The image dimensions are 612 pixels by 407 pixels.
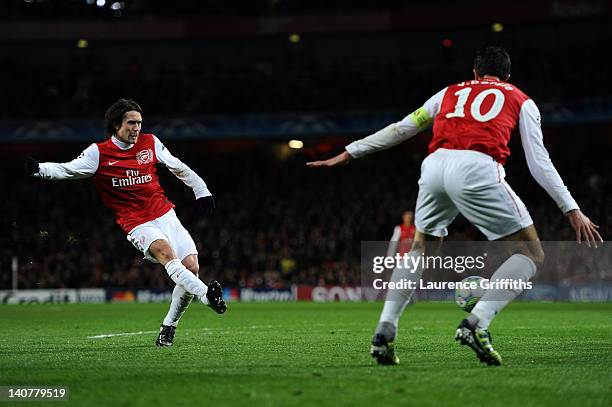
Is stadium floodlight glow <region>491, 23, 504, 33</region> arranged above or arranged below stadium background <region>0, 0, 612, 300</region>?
above

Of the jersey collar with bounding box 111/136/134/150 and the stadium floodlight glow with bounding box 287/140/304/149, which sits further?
the stadium floodlight glow with bounding box 287/140/304/149

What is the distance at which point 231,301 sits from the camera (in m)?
28.1

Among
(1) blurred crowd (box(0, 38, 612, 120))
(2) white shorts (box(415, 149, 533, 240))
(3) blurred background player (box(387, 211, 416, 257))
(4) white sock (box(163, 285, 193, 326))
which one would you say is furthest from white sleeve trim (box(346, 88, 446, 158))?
(1) blurred crowd (box(0, 38, 612, 120))

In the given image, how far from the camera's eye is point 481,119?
733cm

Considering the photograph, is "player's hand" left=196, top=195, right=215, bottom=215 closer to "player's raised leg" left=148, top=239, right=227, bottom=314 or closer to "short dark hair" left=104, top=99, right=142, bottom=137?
"player's raised leg" left=148, top=239, right=227, bottom=314

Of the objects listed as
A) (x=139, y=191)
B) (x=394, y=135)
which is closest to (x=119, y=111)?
(x=139, y=191)

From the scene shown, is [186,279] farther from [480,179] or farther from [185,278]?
[480,179]

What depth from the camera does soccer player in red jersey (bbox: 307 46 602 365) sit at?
23.4ft

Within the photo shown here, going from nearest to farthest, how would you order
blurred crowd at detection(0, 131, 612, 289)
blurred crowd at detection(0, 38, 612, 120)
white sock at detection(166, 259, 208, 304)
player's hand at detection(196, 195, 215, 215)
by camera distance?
white sock at detection(166, 259, 208, 304) → player's hand at detection(196, 195, 215, 215) → blurred crowd at detection(0, 131, 612, 289) → blurred crowd at detection(0, 38, 612, 120)

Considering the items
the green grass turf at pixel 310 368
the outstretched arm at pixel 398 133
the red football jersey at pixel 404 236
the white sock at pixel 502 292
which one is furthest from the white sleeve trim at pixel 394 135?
the red football jersey at pixel 404 236

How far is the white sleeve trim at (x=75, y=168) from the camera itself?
9.60 metres

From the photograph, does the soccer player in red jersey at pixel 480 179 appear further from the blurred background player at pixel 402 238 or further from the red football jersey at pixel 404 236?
the red football jersey at pixel 404 236

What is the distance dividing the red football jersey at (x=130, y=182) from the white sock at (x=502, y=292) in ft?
13.8

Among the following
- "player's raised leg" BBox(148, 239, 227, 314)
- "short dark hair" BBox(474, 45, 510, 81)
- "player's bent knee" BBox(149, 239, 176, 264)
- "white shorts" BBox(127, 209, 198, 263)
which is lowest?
"player's raised leg" BBox(148, 239, 227, 314)
